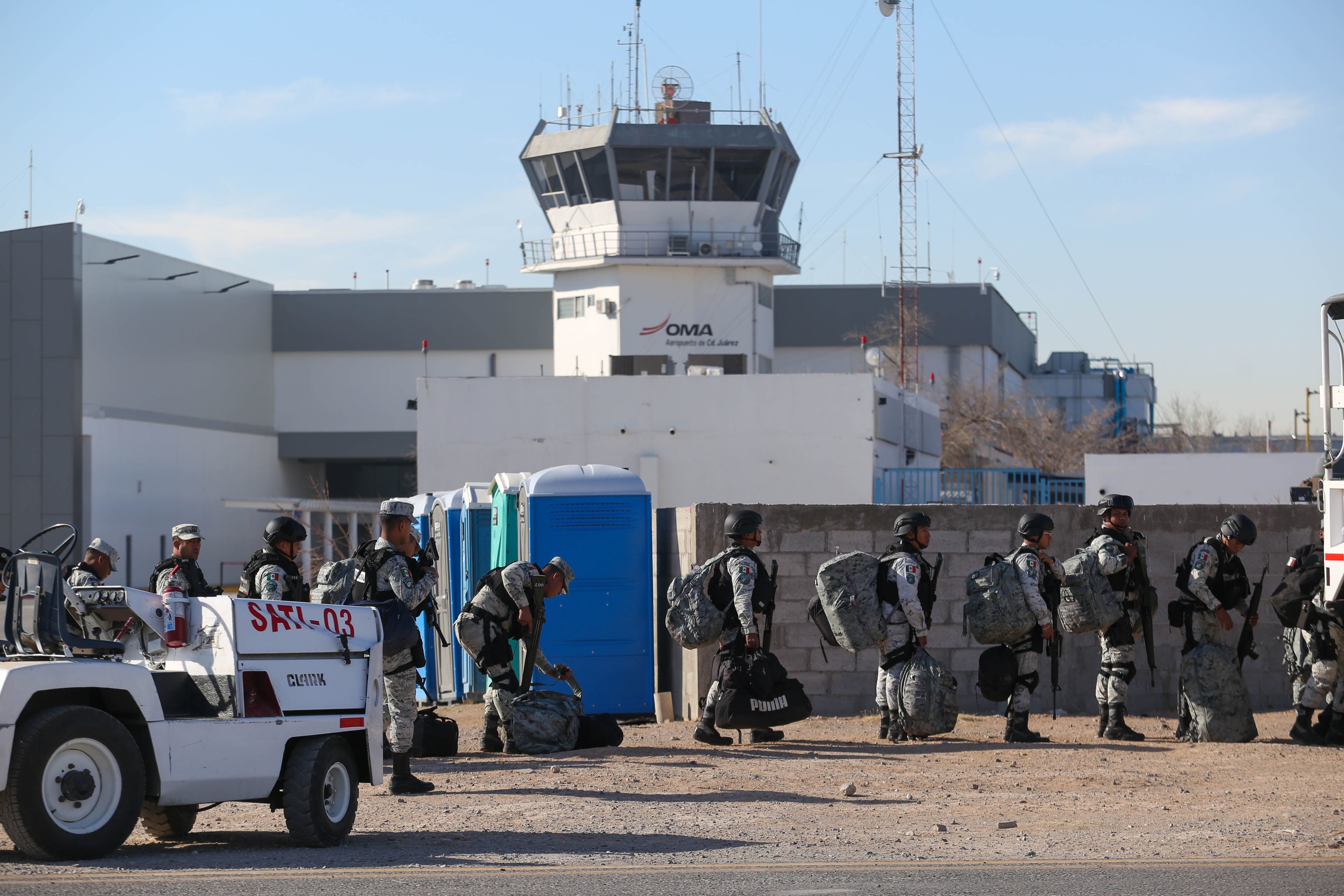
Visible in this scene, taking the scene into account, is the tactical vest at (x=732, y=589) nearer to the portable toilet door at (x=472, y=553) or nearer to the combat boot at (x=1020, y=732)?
the combat boot at (x=1020, y=732)

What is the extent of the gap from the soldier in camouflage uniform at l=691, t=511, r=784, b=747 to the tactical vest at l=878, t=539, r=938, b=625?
815 mm

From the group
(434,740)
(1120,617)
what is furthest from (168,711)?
(1120,617)

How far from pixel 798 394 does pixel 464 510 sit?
78.6 feet

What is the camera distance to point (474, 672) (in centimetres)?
1603

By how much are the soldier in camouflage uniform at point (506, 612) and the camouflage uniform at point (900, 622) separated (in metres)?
2.36

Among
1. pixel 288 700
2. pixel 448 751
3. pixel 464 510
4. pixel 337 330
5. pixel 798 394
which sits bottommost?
pixel 448 751

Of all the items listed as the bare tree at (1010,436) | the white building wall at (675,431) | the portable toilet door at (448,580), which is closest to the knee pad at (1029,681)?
the portable toilet door at (448,580)

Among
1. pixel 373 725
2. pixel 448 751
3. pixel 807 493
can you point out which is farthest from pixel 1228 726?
pixel 807 493

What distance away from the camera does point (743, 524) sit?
1147 centimetres

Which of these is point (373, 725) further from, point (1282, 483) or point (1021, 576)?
point (1282, 483)

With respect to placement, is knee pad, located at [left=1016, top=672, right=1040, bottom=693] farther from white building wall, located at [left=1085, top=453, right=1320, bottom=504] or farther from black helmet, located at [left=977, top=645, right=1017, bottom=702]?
white building wall, located at [left=1085, top=453, right=1320, bottom=504]

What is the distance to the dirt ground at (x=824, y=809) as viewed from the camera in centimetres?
740

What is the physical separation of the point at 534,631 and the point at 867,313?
54074 millimetres

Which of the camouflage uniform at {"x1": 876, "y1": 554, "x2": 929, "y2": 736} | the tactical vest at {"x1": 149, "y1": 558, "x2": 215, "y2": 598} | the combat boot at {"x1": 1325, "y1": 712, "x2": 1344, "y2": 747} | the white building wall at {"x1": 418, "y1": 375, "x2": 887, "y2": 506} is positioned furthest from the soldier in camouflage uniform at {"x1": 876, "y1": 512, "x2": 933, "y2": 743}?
the white building wall at {"x1": 418, "y1": 375, "x2": 887, "y2": 506}
